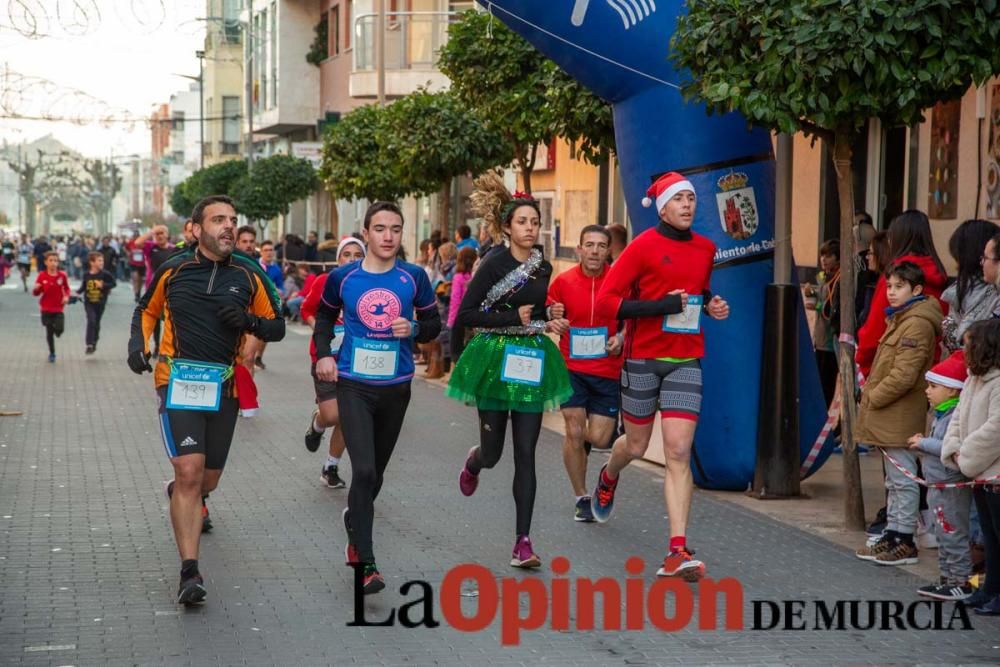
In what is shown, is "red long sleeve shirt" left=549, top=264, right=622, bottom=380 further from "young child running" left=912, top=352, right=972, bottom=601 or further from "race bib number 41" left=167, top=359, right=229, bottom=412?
"race bib number 41" left=167, top=359, right=229, bottom=412

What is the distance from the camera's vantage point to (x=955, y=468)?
762cm

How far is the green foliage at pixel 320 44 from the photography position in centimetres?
4678

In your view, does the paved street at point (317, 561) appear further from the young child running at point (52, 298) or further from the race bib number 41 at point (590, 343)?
the young child running at point (52, 298)

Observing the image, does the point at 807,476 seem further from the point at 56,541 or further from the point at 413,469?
the point at 56,541

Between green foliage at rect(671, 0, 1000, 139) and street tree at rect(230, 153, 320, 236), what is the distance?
121 ft

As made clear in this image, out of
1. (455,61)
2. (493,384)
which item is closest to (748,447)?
Answer: (493,384)

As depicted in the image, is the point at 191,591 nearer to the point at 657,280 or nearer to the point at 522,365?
the point at 522,365

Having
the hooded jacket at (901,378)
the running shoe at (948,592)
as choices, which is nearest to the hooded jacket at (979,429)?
the running shoe at (948,592)

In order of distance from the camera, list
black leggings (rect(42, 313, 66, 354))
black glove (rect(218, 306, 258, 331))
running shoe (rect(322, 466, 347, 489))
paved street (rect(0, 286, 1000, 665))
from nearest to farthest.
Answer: paved street (rect(0, 286, 1000, 665))
black glove (rect(218, 306, 258, 331))
running shoe (rect(322, 466, 347, 489))
black leggings (rect(42, 313, 66, 354))

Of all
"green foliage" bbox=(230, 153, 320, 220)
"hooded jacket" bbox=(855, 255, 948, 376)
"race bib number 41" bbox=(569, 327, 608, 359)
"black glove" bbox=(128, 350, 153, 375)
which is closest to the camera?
"black glove" bbox=(128, 350, 153, 375)

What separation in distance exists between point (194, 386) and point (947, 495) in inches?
143

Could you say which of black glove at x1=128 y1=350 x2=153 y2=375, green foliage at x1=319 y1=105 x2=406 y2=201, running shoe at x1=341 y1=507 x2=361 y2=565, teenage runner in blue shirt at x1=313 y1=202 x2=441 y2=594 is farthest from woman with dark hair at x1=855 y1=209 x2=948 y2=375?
green foliage at x1=319 y1=105 x2=406 y2=201

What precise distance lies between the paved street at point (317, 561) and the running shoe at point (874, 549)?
111mm

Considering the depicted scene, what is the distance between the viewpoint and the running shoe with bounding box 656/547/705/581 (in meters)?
7.79
